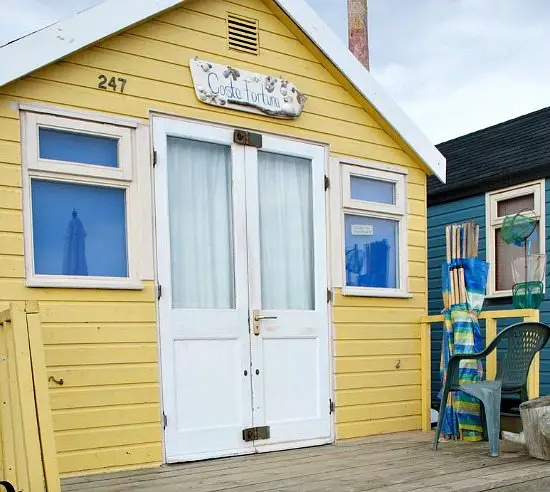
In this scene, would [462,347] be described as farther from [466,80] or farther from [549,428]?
[466,80]

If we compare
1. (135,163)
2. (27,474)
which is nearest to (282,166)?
(135,163)

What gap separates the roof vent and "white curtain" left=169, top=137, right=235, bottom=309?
2.45ft

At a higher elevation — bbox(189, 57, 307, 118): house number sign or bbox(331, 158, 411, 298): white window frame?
bbox(189, 57, 307, 118): house number sign

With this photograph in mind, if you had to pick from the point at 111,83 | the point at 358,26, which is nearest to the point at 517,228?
the point at 111,83

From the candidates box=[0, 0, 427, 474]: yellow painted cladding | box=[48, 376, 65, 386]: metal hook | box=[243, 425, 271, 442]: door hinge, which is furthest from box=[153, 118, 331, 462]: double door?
box=[48, 376, 65, 386]: metal hook

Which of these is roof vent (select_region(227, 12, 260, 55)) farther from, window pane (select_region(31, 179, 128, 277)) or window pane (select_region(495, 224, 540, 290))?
window pane (select_region(495, 224, 540, 290))

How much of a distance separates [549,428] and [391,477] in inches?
42.2

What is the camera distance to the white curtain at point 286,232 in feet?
14.7

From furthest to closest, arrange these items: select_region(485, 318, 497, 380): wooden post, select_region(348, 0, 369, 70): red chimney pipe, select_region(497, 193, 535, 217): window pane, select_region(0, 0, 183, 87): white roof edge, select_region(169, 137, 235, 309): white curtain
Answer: select_region(348, 0, 369, 70): red chimney pipe < select_region(497, 193, 535, 217): window pane < select_region(485, 318, 497, 380): wooden post < select_region(169, 137, 235, 309): white curtain < select_region(0, 0, 183, 87): white roof edge

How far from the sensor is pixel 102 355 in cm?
375

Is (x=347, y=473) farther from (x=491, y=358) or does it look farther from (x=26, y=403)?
(x=26, y=403)

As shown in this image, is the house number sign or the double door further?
the house number sign

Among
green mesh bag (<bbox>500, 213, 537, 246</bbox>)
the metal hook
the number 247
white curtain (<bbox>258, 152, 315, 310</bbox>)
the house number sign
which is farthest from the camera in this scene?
green mesh bag (<bbox>500, 213, 537, 246</bbox>)

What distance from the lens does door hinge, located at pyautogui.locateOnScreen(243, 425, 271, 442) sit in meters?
4.19
